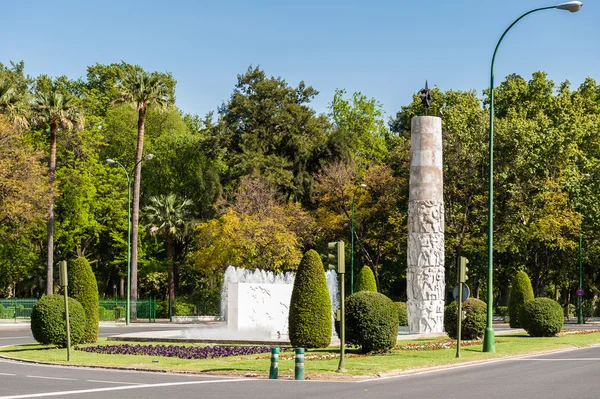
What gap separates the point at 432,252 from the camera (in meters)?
38.0

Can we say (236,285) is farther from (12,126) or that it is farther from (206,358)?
(12,126)

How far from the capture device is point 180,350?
1083 inches

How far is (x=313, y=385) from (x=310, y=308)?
9.51m

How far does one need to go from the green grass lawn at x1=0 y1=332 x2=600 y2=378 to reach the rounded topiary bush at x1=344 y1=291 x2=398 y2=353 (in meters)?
0.43

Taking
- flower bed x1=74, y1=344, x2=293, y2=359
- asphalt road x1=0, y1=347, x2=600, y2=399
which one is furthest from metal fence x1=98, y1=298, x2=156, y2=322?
asphalt road x1=0, y1=347, x2=600, y2=399

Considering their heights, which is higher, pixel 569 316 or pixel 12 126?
pixel 12 126

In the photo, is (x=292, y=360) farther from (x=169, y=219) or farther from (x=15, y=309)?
(x=169, y=219)

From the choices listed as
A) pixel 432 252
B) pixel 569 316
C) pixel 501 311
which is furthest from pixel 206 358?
pixel 569 316

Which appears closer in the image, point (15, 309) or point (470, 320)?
point (470, 320)

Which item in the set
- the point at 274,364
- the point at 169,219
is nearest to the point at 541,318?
the point at 274,364

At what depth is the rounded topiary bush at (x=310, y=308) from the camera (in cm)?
2793

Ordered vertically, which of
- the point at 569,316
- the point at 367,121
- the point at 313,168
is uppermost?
the point at 367,121

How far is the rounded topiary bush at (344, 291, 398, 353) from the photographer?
25422mm

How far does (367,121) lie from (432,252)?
46465 mm
